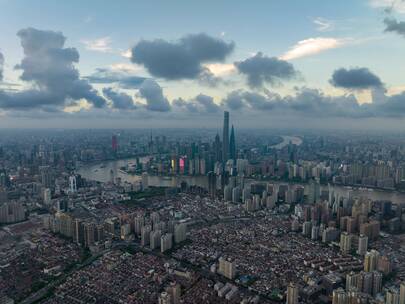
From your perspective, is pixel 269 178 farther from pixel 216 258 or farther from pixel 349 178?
pixel 216 258

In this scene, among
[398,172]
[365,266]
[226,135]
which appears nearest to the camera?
[365,266]

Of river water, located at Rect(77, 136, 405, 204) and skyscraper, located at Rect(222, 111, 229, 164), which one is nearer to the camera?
river water, located at Rect(77, 136, 405, 204)

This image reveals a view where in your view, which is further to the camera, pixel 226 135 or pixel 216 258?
pixel 226 135

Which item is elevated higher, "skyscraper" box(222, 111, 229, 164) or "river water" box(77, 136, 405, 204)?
"skyscraper" box(222, 111, 229, 164)

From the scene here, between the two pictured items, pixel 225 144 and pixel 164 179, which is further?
pixel 225 144

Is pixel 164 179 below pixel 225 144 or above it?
below

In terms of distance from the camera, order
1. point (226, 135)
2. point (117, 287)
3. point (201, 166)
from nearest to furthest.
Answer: point (117, 287), point (201, 166), point (226, 135)

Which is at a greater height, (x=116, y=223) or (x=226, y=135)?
(x=226, y=135)

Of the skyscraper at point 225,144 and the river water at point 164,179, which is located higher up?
the skyscraper at point 225,144

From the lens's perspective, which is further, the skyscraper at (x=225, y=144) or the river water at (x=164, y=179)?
the skyscraper at (x=225, y=144)

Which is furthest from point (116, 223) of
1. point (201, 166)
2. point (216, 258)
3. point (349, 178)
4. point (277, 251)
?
point (349, 178)
